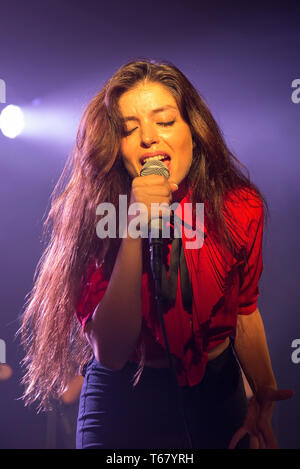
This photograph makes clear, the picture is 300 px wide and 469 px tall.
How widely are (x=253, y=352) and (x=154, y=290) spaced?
35 centimetres

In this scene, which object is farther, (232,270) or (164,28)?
(164,28)

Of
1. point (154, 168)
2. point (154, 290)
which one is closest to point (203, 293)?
point (154, 290)

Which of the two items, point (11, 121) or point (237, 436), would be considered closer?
point (237, 436)

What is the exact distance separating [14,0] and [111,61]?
0.48 meters

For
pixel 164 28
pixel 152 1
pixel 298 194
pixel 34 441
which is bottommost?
pixel 34 441

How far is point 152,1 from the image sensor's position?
1.80 metres

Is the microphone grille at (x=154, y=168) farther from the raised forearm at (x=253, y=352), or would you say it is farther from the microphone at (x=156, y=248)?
the raised forearm at (x=253, y=352)

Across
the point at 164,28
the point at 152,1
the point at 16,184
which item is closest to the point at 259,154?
the point at 164,28

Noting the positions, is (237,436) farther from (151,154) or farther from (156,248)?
(151,154)

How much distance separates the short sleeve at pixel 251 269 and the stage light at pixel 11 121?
1194 mm

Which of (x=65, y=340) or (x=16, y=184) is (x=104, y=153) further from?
(x=16, y=184)

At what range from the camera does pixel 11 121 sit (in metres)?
1.93

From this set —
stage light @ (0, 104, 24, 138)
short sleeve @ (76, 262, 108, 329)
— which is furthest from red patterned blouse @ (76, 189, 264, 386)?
stage light @ (0, 104, 24, 138)

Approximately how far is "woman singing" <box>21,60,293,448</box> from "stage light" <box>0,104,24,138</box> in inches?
25.7
